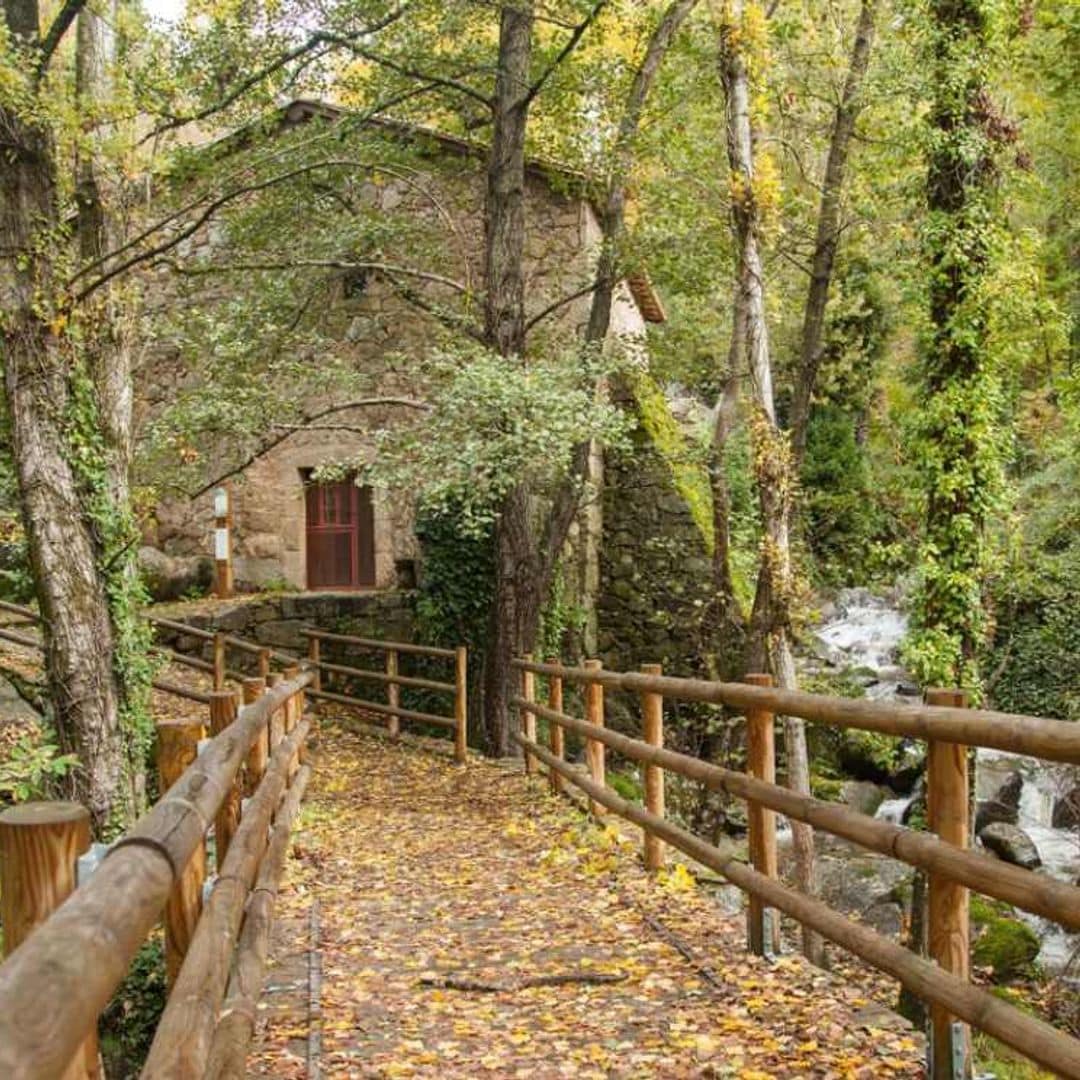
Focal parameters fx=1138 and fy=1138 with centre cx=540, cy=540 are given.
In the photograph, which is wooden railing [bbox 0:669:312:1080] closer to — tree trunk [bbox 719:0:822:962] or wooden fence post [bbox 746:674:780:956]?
wooden fence post [bbox 746:674:780:956]

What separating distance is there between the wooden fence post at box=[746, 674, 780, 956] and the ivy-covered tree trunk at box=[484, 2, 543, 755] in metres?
6.92

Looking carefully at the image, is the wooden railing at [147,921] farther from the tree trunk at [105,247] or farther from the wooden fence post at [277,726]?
the tree trunk at [105,247]

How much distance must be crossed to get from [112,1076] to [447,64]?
30.7 feet

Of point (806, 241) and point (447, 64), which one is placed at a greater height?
point (447, 64)

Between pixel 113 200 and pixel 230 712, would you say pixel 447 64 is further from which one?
pixel 230 712

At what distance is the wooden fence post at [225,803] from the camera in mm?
4414

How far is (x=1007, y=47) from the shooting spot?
9430mm

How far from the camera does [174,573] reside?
15.9 metres

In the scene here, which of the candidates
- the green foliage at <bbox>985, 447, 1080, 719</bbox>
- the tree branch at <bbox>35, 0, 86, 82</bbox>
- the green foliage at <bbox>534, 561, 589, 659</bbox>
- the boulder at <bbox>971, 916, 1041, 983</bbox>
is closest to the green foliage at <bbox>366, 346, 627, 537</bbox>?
the green foliage at <bbox>534, 561, 589, 659</bbox>

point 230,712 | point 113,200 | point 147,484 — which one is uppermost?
point 113,200

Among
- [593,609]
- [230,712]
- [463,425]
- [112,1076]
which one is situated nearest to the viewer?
[230,712]

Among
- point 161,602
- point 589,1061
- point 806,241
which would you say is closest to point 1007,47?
point 806,241

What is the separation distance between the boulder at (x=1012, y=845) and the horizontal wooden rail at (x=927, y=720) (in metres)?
8.26

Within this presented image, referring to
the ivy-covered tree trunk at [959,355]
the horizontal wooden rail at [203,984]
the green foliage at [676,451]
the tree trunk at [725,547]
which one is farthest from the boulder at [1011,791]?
the horizontal wooden rail at [203,984]
